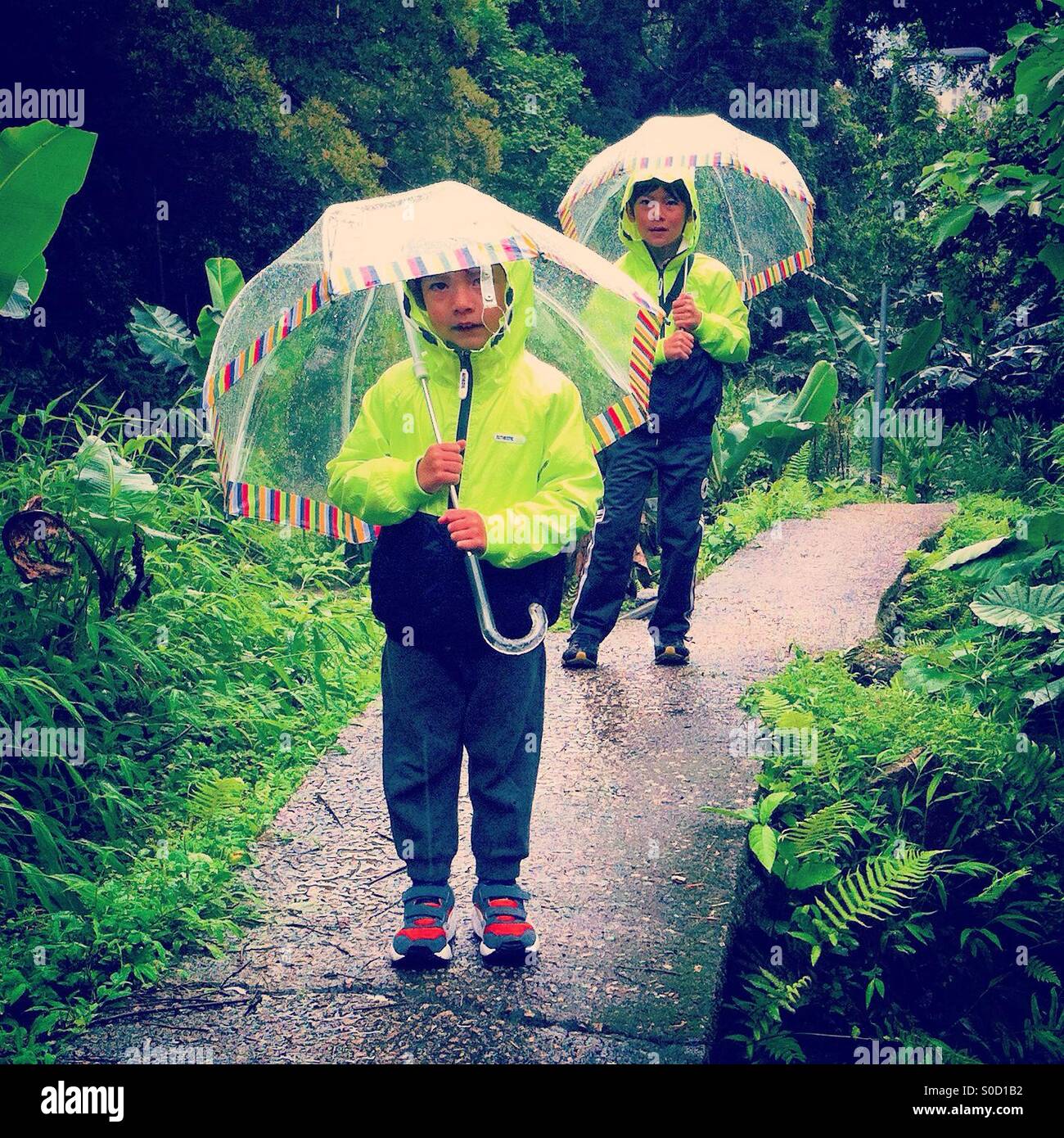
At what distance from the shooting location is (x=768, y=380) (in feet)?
57.6

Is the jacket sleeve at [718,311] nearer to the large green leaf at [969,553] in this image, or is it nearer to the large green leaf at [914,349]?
the large green leaf at [969,553]

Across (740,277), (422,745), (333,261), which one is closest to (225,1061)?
(422,745)

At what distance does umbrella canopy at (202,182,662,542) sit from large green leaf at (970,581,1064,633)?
61.2 inches

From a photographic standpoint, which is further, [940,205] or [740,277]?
[940,205]

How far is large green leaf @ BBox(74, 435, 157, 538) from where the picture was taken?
4.82 metres

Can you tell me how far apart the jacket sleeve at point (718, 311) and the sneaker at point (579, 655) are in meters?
1.31

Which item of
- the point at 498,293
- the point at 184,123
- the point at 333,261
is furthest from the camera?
the point at 184,123

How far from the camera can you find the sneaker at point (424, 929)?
3.25 metres

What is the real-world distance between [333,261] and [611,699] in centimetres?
273

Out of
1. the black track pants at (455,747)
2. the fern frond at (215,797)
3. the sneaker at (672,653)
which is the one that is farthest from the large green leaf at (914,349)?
the black track pants at (455,747)

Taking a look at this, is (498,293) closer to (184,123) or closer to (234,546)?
(234,546)

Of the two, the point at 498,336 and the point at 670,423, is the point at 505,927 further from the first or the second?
the point at 670,423

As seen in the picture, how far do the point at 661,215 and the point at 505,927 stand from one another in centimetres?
296

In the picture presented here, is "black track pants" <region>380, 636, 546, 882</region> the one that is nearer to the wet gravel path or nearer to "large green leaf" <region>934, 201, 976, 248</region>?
the wet gravel path
